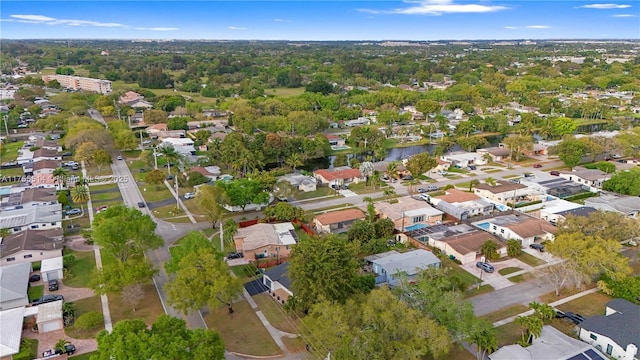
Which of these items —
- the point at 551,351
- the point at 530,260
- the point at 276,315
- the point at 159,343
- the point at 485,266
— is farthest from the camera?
the point at 530,260

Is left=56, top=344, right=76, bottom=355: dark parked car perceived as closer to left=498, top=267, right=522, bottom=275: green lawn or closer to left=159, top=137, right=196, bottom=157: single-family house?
left=498, top=267, right=522, bottom=275: green lawn

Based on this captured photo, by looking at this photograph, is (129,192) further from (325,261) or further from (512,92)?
(512,92)

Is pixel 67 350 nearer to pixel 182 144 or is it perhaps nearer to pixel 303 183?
pixel 303 183

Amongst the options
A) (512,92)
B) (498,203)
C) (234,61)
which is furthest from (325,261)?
(234,61)

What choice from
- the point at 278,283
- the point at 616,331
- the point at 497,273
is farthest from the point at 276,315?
the point at 616,331

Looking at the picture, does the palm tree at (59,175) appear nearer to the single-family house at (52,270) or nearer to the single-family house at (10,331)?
the single-family house at (52,270)

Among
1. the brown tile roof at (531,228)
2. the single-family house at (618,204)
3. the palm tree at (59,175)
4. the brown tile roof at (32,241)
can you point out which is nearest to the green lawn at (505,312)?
the brown tile roof at (531,228)
